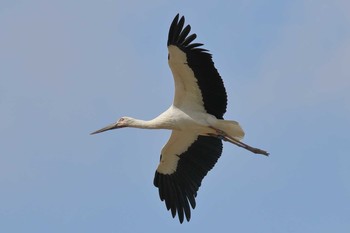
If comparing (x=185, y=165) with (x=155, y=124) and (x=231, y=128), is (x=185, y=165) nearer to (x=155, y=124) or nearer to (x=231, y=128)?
(x=155, y=124)

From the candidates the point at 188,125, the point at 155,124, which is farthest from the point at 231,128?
the point at 155,124

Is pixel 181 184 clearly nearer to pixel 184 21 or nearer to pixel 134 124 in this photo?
pixel 134 124

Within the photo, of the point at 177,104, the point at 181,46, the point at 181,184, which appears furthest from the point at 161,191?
the point at 181,46

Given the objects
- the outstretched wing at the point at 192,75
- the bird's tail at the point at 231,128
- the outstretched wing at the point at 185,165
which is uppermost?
the outstretched wing at the point at 192,75

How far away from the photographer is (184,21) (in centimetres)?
2206

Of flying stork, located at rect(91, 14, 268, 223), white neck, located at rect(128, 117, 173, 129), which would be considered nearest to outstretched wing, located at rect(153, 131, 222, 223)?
flying stork, located at rect(91, 14, 268, 223)

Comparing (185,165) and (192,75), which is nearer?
(192,75)

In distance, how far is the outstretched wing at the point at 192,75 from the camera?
22.2 m

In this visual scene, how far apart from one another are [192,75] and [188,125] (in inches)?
45.4

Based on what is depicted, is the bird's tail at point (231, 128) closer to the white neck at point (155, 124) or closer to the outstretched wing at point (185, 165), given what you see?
the outstretched wing at point (185, 165)

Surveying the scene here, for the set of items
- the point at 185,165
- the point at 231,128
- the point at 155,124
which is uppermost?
the point at 231,128

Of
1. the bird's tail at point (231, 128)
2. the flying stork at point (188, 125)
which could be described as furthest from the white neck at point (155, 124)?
the bird's tail at point (231, 128)

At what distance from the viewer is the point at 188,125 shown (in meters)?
23.4

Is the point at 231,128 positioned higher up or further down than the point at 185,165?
higher up
